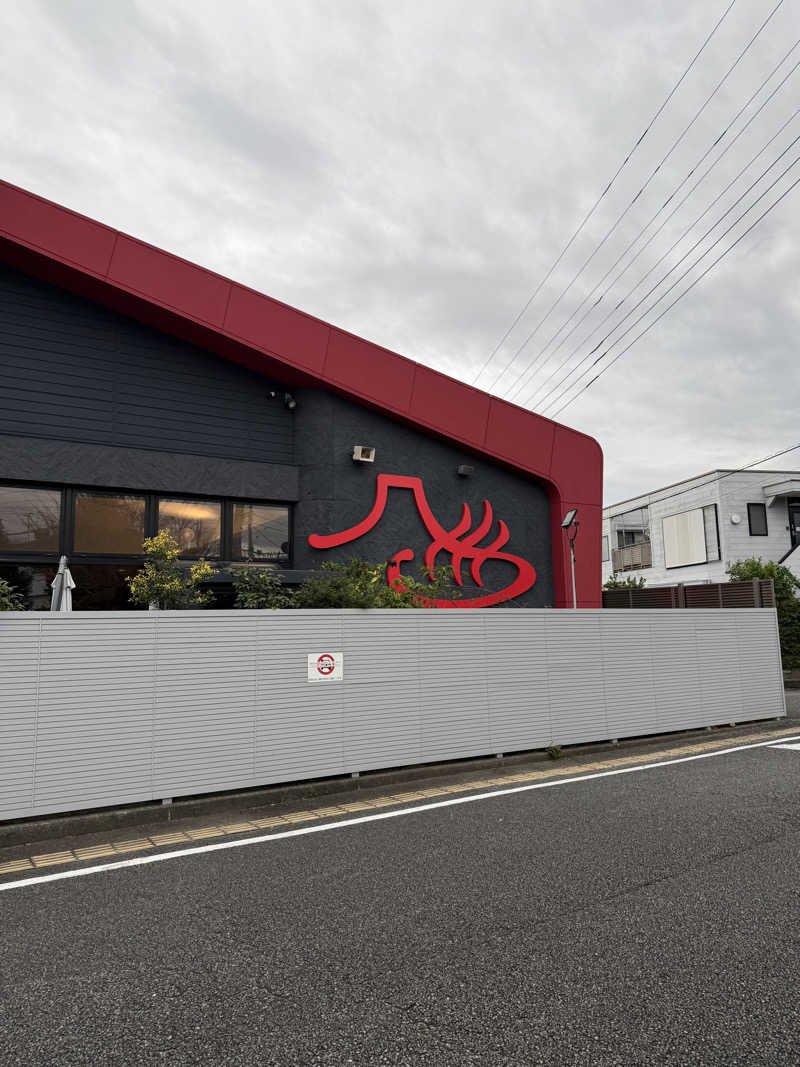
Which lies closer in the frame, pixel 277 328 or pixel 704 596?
pixel 277 328

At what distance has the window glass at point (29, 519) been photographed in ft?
36.4

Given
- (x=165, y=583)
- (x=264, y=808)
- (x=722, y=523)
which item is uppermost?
(x=722, y=523)

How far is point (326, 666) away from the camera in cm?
822

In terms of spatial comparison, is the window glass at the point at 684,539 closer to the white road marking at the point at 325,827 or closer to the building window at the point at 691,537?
the building window at the point at 691,537

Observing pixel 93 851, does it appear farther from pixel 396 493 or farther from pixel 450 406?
pixel 450 406

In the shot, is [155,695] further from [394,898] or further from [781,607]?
[781,607]

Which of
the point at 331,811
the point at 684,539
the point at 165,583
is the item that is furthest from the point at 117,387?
the point at 684,539

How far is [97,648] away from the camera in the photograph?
693cm

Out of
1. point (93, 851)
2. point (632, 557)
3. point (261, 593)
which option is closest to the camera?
point (93, 851)

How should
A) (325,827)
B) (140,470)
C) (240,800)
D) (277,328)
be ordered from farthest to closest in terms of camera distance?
1. (277,328)
2. (140,470)
3. (240,800)
4. (325,827)

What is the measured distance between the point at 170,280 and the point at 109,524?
4.48 m

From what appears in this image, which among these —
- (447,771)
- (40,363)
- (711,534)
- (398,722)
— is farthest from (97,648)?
(711,534)

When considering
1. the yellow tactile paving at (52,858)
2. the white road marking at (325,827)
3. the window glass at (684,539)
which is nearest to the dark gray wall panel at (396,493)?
the white road marking at (325,827)

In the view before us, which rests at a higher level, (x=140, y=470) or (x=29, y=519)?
(x=140, y=470)
